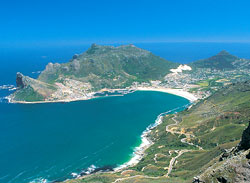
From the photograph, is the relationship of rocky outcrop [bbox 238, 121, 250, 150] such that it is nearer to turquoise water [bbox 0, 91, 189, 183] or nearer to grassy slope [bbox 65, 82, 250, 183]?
grassy slope [bbox 65, 82, 250, 183]

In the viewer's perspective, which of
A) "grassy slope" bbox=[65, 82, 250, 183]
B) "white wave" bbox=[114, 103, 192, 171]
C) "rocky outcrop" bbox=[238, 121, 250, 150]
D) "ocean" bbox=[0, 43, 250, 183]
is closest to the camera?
"rocky outcrop" bbox=[238, 121, 250, 150]

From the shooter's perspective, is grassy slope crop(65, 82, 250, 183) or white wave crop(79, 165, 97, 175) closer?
grassy slope crop(65, 82, 250, 183)

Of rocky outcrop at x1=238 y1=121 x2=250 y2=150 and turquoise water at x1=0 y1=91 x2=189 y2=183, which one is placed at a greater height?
rocky outcrop at x1=238 y1=121 x2=250 y2=150

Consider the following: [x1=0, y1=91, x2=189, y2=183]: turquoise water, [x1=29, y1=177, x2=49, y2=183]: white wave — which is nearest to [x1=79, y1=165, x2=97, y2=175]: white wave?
[x1=0, y1=91, x2=189, y2=183]: turquoise water

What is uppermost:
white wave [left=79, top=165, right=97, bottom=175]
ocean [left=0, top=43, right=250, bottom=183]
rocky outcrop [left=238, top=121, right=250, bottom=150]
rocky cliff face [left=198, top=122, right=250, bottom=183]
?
rocky outcrop [left=238, top=121, right=250, bottom=150]

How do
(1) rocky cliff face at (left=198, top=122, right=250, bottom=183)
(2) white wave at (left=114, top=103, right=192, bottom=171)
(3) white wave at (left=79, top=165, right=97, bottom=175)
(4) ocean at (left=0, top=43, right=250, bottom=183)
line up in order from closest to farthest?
(1) rocky cliff face at (left=198, top=122, right=250, bottom=183), (3) white wave at (left=79, top=165, right=97, bottom=175), (4) ocean at (left=0, top=43, right=250, bottom=183), (2) white wave at (left=114, top=103, right=192, bottom=171)

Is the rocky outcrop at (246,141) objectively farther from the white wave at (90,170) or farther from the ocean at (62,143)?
the white wave at (90,170)

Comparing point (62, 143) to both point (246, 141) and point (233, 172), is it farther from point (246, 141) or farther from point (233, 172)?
point (233, 172)
